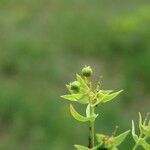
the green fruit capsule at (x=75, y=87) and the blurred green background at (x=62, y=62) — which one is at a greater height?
the blurred green background at (x=62, y=62)

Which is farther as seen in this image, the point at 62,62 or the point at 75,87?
the point at 62,62

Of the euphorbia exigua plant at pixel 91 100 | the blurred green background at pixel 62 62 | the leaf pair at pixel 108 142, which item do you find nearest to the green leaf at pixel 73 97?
the euphorbia exigua plant at pixel 91 100

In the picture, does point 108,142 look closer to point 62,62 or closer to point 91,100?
point 91,100

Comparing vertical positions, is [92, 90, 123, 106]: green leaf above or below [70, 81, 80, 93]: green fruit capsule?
below

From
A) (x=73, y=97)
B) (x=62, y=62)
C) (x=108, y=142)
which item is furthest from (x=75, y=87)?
(x=62, y=62)

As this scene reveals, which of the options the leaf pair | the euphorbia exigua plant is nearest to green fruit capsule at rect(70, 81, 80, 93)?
the euphorbia exigua plant

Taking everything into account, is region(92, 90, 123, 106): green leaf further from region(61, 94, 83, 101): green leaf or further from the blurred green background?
the blurred green background

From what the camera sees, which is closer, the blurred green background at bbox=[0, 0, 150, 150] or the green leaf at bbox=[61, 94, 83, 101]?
A: the green leaf at bbox=[61, 94, 83, 101]

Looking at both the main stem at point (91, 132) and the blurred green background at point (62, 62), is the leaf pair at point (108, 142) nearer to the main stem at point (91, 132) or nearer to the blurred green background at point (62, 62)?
the main stem at point (91, 132)

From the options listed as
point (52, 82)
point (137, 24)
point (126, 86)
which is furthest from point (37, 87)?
point (137, 24)
